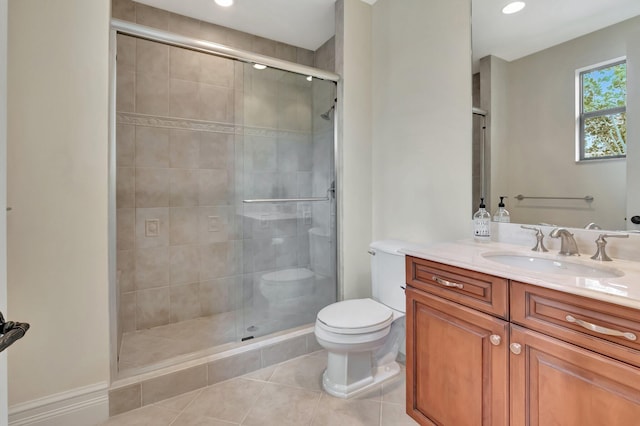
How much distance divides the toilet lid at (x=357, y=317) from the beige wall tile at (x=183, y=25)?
97.3 inches

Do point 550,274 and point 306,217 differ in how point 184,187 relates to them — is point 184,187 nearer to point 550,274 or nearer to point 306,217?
point 306,217

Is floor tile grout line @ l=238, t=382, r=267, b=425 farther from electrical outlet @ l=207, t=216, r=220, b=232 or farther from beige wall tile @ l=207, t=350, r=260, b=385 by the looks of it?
electrical outlet @ l=207, t=216, r=220, b=232

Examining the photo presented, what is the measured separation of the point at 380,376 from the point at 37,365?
180cm

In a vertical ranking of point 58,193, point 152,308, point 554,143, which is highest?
point 554,143

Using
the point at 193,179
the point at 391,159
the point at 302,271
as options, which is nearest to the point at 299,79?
the point at 391,159

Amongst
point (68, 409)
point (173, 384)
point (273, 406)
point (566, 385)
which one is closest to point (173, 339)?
point (173, 384)

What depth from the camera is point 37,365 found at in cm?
142

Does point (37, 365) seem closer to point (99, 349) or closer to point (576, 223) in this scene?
point (99, 349)

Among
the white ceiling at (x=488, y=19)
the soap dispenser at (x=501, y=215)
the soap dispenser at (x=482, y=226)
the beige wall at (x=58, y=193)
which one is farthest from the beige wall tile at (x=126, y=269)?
the soap dispenser at (x=501, y=215)

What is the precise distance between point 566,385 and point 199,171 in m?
2.63

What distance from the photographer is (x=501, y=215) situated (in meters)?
1.59

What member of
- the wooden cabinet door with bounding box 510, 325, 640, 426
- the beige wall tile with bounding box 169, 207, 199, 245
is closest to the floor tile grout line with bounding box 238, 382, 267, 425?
the wooden cabinet door with bounding box 510, 325, 640, 426

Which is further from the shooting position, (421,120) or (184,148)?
(184,148)

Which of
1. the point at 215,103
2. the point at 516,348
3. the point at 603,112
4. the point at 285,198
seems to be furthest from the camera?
the point at 215,103
